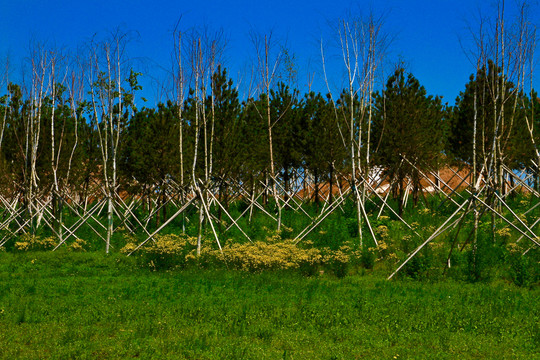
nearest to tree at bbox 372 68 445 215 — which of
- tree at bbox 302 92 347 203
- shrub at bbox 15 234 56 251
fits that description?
tree at bbox 302 92 347 203

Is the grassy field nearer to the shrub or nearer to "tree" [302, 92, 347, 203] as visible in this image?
the shrub

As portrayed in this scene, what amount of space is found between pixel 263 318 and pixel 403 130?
15417 millimetres

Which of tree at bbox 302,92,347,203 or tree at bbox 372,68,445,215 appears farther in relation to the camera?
tree at bbox 302,92,347,203

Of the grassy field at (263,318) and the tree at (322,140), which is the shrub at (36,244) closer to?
the grassy field at (263,318)

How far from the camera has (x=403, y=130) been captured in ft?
72.6

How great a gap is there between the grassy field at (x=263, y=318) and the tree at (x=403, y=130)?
1016cm

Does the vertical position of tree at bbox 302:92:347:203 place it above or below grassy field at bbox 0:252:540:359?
above

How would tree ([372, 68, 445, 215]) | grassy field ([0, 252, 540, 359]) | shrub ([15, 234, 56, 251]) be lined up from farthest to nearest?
1. tree ([372, 68, 445, 215])
2. shrub ([15, 234, 56, 251])
3. grassy field ([0, 252, 540, 359])

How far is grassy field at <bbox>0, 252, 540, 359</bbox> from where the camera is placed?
23.6 feet

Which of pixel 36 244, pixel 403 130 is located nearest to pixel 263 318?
pixel 36 244

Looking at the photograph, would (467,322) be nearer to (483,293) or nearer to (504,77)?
(483,293)

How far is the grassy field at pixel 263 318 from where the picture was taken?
7184mm

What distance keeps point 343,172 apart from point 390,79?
5.50 meters

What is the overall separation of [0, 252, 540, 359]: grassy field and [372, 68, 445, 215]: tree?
10160mm
